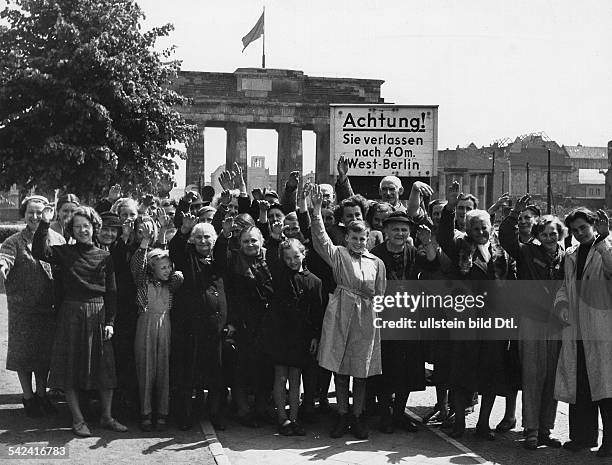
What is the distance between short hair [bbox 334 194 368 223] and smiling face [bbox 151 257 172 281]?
1.81m

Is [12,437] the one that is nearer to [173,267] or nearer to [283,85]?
[173,267]

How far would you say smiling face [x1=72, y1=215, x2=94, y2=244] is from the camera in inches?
259

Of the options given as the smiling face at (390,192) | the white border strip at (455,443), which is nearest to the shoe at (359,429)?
the white border strip at (455,443)

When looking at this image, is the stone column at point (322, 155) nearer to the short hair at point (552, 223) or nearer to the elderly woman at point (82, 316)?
the short hair at point (552, 223)

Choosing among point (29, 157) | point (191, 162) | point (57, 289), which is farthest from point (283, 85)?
point (57, 289)

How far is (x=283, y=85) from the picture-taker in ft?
149

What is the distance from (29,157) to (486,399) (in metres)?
16.9

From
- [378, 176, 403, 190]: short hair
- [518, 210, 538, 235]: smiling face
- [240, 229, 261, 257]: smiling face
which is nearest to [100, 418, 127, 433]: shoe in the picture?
[240, 229, 261, 257]: smiling face

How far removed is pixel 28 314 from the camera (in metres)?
7.04

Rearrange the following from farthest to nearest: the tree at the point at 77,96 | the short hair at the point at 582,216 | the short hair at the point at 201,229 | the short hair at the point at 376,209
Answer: the tree at the point at 77,96 → the short hair at the point at 376,209 → the short hair at the point at 201,229 → the short hair at the point at 582,216

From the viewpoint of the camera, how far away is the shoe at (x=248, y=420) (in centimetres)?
688

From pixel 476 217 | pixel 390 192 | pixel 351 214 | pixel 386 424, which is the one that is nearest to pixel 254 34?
pixel 390 192

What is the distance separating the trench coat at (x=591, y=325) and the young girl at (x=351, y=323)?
5.09 feet

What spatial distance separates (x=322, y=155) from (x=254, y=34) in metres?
9.32
